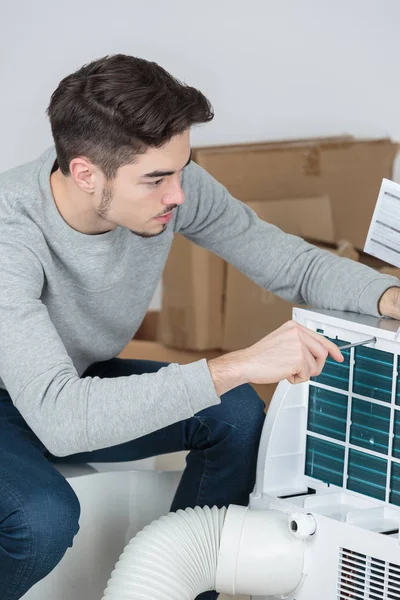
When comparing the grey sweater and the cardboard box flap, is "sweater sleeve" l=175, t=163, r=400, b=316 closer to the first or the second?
the grey sweater

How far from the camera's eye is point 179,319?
2363 mm

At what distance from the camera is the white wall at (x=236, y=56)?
2.08m

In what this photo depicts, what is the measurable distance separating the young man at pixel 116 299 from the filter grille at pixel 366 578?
0.27m

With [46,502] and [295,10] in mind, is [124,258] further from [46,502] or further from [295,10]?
[295,10]

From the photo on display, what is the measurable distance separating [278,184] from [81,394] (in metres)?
1.15

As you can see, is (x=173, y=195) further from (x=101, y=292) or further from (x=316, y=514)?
(x=316, y=514)

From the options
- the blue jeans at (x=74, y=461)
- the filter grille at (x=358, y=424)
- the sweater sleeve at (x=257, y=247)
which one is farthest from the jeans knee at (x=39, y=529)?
the sweater sleeve at (x=257, y=247)

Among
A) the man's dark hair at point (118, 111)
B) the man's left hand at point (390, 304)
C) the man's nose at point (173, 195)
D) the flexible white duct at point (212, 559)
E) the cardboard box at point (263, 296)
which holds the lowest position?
the flexible white duct at point (212, 559)

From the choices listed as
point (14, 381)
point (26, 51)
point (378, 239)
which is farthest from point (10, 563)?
point (26, 51)

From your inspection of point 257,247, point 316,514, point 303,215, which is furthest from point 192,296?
point 316,514

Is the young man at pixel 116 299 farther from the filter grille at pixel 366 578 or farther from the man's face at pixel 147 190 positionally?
the filter grille at pixel 366 578

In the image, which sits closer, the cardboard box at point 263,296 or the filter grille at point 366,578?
the filter grille at point 366,578

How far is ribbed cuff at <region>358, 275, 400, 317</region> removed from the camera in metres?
→ 1.35

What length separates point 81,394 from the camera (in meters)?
1.17
